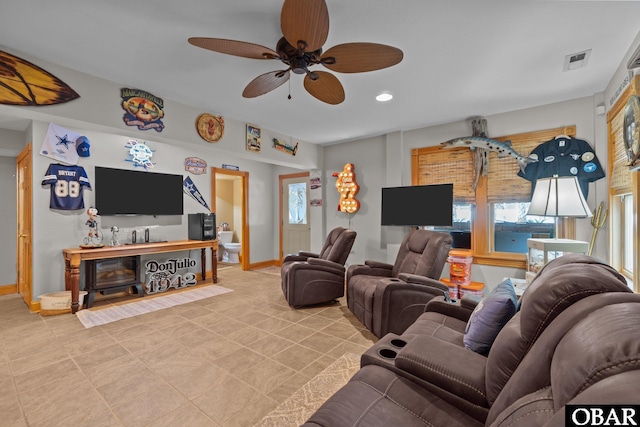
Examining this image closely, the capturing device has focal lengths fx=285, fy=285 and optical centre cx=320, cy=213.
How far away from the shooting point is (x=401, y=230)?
459cm

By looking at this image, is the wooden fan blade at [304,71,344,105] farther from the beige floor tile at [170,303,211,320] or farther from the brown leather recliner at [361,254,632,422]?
the beige floor tile at [170,303,211,320]

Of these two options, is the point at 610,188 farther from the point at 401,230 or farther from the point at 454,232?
the point at 401,230

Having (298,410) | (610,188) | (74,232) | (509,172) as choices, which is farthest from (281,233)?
(610,188)

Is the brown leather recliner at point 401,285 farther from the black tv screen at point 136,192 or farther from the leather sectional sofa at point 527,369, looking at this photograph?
the black tv screen at point 136,192

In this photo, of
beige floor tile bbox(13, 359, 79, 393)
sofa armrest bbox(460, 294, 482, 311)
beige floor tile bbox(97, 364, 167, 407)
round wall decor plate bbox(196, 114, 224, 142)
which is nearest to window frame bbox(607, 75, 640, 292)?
sofa armrest bbox(460, 294, 482, 311)

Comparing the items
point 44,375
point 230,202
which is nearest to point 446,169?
point 44,375

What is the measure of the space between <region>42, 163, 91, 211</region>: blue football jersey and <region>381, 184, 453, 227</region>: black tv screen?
13.9 ft

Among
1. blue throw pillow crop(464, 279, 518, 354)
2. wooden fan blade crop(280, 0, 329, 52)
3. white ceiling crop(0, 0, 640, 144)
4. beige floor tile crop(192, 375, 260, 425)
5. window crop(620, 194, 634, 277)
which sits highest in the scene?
white ceiling crop(0, 0, 640, 144)

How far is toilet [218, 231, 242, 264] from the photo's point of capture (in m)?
6.56

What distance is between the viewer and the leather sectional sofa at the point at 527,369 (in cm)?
58

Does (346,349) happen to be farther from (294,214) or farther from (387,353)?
(294,214)

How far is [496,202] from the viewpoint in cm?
380

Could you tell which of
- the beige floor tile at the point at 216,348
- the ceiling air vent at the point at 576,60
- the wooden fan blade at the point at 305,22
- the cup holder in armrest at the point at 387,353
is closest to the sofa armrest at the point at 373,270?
the beige floor tile at the point at 216,348

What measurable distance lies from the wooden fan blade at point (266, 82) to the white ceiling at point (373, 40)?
0.81 feet
